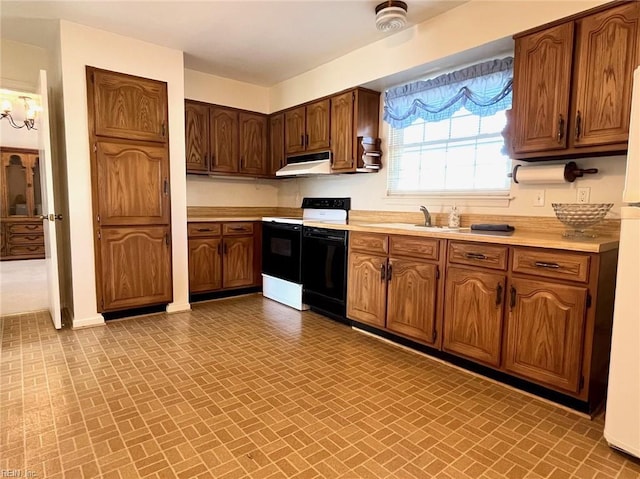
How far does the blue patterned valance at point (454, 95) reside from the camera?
9.09ft

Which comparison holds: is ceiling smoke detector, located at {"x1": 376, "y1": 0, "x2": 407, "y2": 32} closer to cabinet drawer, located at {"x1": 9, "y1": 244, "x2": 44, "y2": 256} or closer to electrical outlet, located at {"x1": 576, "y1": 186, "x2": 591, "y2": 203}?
electrical outlet, located at {"x1": 576, "y1": 186, "x2": 591, "y2": 203}

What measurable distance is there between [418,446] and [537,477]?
491 millimetres

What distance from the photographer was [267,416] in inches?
77.0

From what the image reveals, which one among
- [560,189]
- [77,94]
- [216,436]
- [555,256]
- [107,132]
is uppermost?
[77,94]

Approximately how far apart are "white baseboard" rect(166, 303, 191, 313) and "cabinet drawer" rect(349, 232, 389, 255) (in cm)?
191

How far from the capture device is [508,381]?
7.61ft

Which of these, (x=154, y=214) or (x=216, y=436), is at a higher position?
(x=154, y=214)

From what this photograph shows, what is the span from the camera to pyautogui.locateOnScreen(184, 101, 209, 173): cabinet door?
420 cm

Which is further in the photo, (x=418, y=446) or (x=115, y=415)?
(x=115, y=415)

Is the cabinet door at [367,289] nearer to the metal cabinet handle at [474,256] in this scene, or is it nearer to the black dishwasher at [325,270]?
the black dishwasher at [325,270]

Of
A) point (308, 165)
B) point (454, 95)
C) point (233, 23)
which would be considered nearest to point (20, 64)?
point (233, 23)

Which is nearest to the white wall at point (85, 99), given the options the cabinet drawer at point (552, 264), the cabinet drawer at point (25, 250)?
the cabinet drawer at point (552, 264)

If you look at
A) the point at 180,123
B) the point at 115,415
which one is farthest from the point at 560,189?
the point at 180,123

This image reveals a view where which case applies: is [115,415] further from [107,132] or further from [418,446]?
[107,132]
